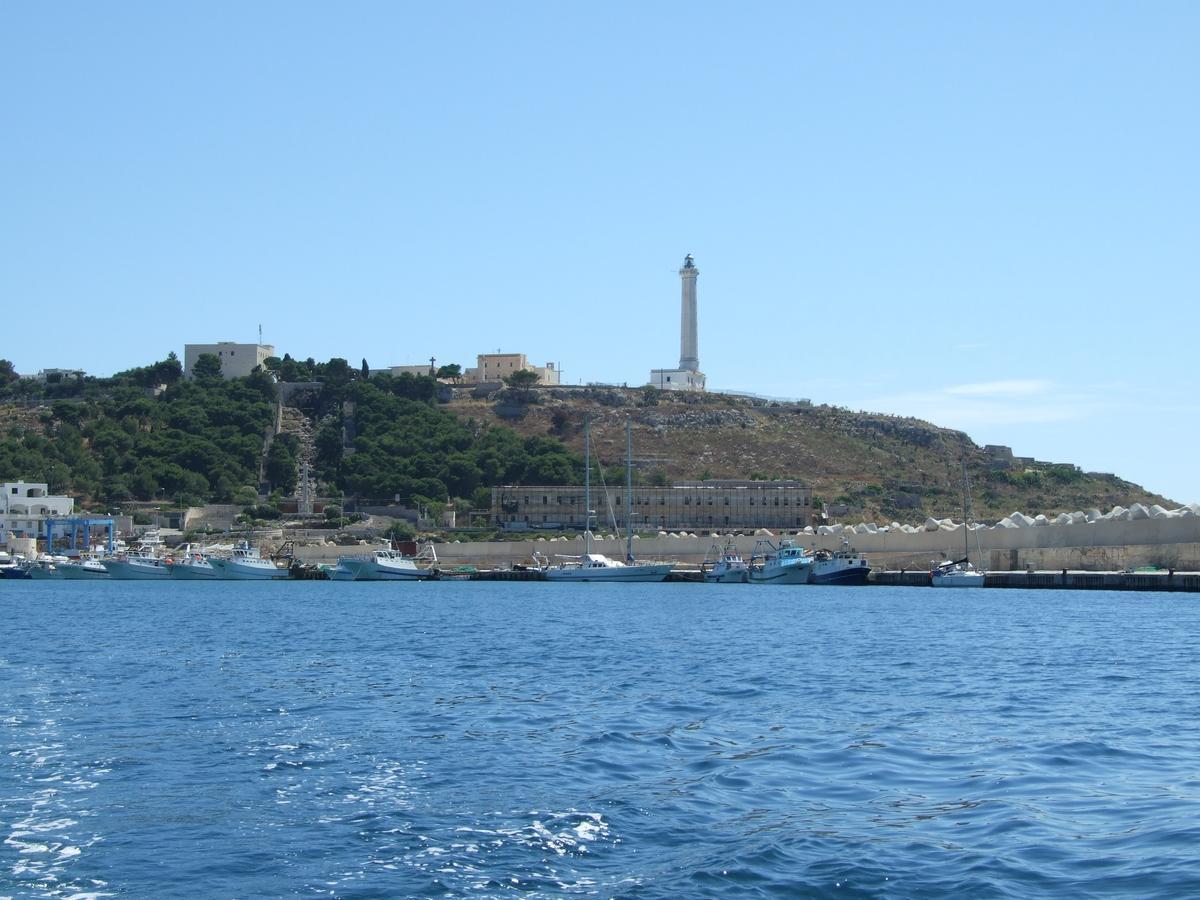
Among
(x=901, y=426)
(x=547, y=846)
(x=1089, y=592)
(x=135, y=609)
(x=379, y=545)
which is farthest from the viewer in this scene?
(x=901, y=426)

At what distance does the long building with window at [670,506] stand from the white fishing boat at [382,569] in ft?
58.4

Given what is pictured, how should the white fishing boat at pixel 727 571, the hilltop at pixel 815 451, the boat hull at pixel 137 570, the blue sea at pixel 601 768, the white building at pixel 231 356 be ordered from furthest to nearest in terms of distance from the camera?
the white building at pixel 231 356, the hilltop at pixel 815 451, the boat hull at pixel 137 570, the white fishing boat at pixel 727 571, the blue sea at pixel 601 768

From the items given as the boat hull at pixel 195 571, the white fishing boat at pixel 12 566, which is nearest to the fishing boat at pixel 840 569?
the boat hull at pixel 195 571

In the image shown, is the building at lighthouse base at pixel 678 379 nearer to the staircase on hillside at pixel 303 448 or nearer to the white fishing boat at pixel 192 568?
the staircase on hillside at pixel 303 448

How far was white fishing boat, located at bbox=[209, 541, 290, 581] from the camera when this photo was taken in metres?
99.2

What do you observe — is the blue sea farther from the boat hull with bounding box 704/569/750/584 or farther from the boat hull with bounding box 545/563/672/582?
the boat hull with bounding box 545/563/672/582

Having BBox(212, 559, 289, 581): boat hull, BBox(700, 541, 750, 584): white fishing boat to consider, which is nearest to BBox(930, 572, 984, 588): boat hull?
BBox(700, 541, 750, 584): white fishing boat

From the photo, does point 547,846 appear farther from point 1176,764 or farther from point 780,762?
point 1176,764

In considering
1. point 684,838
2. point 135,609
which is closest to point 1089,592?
point 135,609

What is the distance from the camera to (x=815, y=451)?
438 feet

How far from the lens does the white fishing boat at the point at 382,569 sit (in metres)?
95.6

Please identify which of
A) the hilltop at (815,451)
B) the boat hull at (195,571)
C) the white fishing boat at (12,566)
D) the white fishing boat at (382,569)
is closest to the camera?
the white fishing boat at (382,569)

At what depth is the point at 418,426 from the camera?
131 meters

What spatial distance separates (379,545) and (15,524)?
27.9 meters
